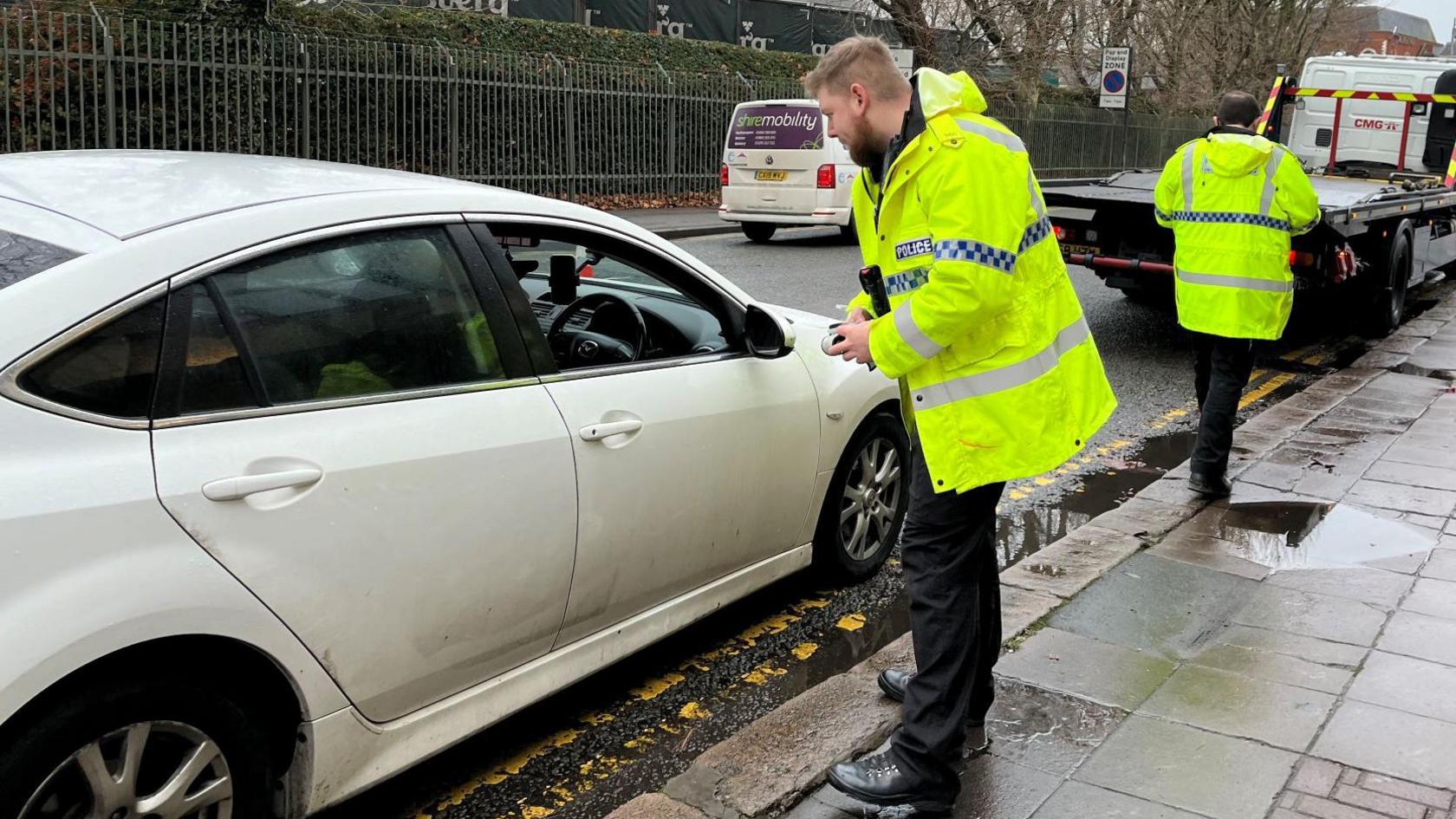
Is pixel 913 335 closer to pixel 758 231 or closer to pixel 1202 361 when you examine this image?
pixel 1202 361

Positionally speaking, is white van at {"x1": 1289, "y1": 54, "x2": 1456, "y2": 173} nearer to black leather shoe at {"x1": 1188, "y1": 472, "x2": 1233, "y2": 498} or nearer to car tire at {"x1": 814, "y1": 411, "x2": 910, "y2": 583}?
black leather shoe at {"x1": 1188, "y1": 472, "x2": 1233, "y2": 498}

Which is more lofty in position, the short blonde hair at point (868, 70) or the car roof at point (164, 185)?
the short blonde hair at point (868, 70)

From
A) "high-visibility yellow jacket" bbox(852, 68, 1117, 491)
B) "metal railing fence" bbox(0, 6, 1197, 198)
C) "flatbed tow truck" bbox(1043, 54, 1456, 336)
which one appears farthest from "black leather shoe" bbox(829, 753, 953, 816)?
"metal railing fence" bbox(0, 6, 1197, 198)

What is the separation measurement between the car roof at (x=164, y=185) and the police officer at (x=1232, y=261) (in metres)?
3.72

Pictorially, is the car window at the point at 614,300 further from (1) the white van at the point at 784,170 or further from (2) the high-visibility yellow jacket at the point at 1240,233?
(1) the white van at the point at 784,170

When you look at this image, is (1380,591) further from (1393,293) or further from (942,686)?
(1393,293)

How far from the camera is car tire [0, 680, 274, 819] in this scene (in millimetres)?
2191

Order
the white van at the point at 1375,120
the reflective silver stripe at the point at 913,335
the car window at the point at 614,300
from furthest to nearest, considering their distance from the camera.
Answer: the white van at the point at 1375,120 → the car window at the point at 614,300 → the reflective silver stripe at the point at 913,335

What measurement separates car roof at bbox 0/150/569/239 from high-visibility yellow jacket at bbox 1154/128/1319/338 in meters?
3.71

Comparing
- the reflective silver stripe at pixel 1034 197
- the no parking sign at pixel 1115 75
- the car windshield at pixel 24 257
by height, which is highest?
the no parking sign at pixel 1115 75

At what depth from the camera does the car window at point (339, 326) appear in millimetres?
2633

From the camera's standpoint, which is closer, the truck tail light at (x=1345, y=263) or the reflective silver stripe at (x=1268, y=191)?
the reflective silver stripe at (x=1268, y=191)

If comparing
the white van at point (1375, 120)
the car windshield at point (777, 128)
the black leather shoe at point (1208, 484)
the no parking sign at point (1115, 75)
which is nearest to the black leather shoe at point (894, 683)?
the black leather shoe at point (1208, 484)

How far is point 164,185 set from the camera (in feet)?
9.67
